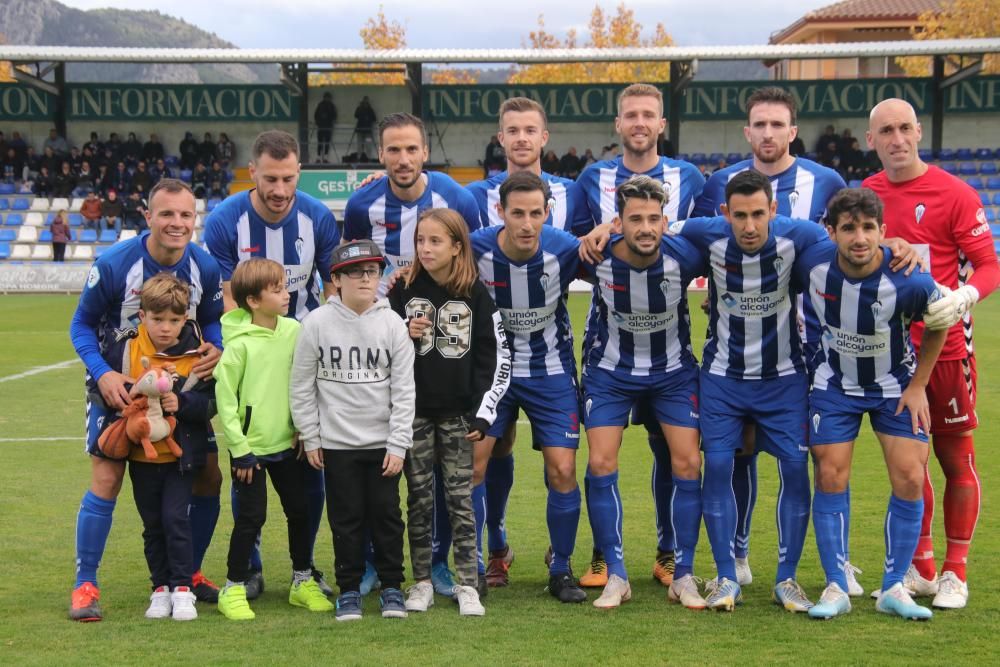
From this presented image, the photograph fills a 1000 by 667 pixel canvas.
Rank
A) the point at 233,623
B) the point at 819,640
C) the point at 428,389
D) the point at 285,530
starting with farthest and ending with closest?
the point at 285,530
the point at 428,389
the point at 233,623
the point at 819,640

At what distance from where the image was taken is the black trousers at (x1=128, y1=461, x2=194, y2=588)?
449 centimetres

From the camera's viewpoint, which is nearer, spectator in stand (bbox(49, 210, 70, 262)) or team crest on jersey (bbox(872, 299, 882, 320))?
team crest on jersey (bbox(872, 299, 882, 320))

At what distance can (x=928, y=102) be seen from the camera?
30.3 m

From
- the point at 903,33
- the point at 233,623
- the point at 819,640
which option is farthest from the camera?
the point at 903,33

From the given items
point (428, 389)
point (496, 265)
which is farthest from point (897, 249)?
point (428, 389)

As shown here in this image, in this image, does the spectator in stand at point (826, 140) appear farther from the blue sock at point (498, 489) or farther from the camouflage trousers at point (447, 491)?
the camouflage trousers at point (447, 491)

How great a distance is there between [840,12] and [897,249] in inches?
2184

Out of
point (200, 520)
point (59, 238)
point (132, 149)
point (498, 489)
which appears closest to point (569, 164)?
point (132, 149)

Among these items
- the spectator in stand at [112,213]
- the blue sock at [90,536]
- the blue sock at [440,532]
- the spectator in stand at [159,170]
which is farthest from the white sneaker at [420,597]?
the spectator in stand at [159,170]

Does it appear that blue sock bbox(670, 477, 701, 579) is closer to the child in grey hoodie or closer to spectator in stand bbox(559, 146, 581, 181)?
the child in grey hoodie

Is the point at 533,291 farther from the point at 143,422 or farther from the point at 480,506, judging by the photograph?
the point at 143,422

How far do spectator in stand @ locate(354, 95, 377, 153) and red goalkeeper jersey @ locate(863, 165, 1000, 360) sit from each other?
82.6 feet

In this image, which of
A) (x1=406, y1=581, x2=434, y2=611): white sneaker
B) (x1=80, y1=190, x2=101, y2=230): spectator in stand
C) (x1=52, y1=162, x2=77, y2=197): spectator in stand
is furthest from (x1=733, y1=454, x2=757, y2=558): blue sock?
(x1=52, y1=162, x2=77, y2=197): spectator in stand

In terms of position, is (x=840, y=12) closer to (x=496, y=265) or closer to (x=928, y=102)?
(x=928, y=102)
